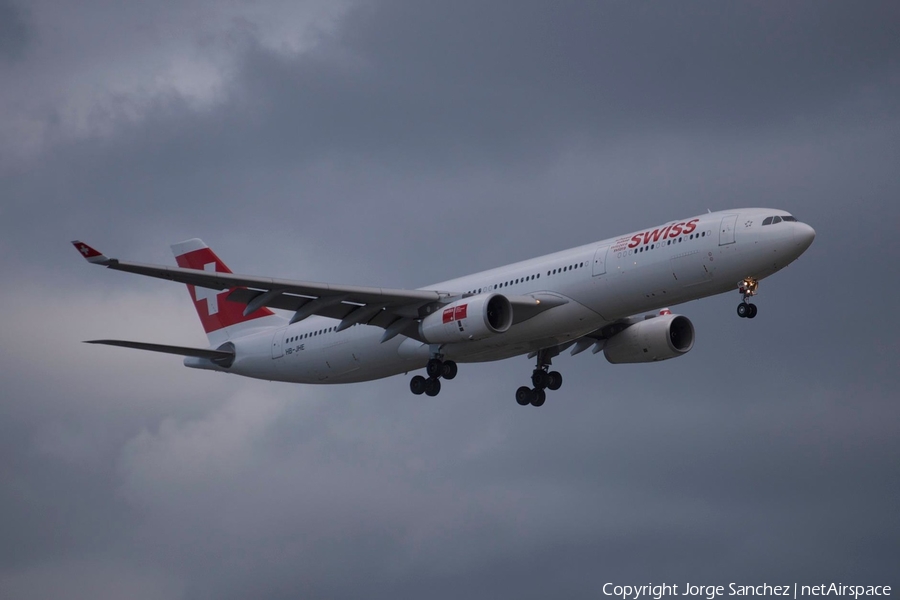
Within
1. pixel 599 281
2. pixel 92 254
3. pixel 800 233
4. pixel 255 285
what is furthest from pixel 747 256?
pixel 92 254

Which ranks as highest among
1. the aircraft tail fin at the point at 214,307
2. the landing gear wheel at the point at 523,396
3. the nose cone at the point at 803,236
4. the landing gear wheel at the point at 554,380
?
the aircraft tail fin at the point at 214,307

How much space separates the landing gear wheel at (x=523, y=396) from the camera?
58438mm

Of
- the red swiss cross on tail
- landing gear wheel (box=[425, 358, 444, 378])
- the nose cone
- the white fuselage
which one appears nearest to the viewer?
the nose cone

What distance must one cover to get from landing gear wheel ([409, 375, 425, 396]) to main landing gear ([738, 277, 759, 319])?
13329 mm

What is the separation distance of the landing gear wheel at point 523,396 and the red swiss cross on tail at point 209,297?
1200cm

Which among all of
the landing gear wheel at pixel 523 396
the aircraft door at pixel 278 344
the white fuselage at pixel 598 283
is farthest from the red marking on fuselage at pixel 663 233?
the aircraft door at pixel 278 344

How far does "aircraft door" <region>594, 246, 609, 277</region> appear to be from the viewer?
49478 millimetres

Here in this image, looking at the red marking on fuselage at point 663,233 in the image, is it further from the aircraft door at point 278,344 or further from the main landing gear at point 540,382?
the aircraft door at point 278,344

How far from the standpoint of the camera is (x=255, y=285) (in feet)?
162

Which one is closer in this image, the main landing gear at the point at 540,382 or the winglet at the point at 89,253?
the winglet at the point at 89,253

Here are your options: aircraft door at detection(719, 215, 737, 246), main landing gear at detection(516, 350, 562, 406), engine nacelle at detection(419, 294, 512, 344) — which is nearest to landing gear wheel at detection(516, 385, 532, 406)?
→ main landing gear at detection(516, 350, 562, 406)

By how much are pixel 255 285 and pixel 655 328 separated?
54.8 ft

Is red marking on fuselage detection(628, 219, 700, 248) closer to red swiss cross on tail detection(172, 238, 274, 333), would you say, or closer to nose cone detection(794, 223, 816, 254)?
nose cone detection(794, 223, 816, 254)

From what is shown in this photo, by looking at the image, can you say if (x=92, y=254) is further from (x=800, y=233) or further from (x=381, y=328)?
(x=800, y=233)
